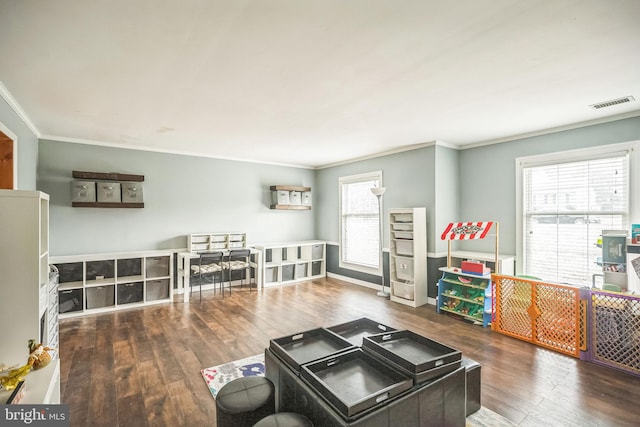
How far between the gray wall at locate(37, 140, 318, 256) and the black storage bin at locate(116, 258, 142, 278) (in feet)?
1.23

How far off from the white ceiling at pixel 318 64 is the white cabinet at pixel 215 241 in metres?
2.13

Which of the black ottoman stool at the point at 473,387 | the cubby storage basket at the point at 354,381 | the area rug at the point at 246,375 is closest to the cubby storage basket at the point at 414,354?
the cubby storage basket at the point at 354,381

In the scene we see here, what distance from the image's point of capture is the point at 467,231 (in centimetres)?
422

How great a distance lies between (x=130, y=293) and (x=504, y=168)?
5787 mm

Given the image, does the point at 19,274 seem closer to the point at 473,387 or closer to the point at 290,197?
the point at 473,387

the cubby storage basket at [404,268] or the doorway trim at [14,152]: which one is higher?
the doorway trim at [14,152]

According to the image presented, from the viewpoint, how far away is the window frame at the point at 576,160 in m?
3.32

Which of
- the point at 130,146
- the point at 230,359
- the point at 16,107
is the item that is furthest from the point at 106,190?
the point at 230,359

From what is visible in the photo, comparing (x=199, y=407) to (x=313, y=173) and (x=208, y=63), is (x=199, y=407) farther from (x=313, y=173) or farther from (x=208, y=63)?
(x=313, y=173)

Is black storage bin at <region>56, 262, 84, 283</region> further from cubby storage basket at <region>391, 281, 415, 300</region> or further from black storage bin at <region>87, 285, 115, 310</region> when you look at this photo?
cubby storage basket at <region>391, 281, 415, 300</region>

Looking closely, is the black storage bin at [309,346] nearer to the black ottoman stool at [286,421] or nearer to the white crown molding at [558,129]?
the black ottoman stool at [286,421]

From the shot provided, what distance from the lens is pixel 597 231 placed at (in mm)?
3609

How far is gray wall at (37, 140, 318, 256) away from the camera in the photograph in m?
4.48

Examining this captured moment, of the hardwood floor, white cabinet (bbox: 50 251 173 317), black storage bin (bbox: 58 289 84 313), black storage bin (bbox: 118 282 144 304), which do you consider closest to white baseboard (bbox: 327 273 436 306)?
the hardwood floor
